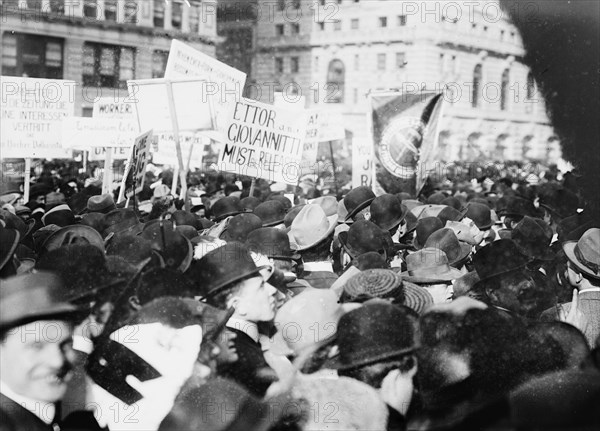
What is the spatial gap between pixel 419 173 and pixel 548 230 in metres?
3.87

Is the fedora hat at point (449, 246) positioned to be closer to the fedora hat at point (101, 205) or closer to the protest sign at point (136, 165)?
the protest sign at point (136, 165)

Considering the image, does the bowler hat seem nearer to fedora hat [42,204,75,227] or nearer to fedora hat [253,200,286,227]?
fedora hat [253,200,286,227]

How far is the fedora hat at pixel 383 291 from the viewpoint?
11.1ft

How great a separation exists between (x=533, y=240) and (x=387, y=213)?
1.44 meters

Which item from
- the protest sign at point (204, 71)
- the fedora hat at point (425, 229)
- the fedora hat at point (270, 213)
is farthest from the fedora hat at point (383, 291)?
the protest sign at point (204, 71)

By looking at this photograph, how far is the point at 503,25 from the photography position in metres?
23.0

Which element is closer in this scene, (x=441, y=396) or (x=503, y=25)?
(x=441, y=396)

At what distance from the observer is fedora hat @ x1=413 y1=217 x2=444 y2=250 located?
19.6 ft

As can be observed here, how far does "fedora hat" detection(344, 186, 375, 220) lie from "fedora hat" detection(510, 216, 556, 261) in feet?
5.87

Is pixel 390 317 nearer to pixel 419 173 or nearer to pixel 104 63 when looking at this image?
pixel 419 173

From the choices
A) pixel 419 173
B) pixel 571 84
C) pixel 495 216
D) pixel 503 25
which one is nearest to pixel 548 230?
pixel 495 216

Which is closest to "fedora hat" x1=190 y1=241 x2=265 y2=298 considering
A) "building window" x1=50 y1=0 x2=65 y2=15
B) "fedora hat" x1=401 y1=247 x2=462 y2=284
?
"fedora hat" x1=401 y1=247 x2=462 y2=284

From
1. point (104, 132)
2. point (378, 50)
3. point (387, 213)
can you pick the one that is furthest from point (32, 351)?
point (378, 50)

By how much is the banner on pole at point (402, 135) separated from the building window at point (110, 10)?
34.8 ft
